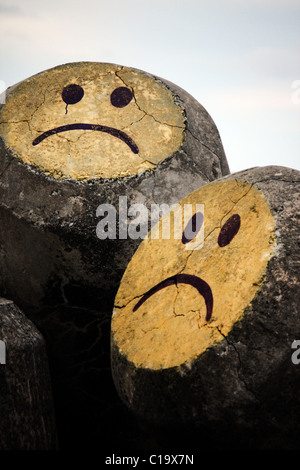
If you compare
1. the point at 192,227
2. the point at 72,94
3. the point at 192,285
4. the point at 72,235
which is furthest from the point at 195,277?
the point at 72,94

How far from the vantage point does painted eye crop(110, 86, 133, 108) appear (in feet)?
10.2

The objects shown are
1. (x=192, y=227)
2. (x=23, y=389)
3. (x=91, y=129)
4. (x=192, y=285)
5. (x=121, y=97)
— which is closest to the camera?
(x=192, y=285)

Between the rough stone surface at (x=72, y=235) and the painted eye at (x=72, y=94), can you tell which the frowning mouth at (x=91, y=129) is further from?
the painted eye at (x=72, y=94)

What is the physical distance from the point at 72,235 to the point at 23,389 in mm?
737

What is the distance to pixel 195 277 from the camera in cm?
220

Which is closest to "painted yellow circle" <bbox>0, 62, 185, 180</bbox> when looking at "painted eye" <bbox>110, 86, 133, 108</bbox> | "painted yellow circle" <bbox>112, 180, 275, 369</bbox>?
"painted eye" <bbox>110, 86, 133, 108</bbox>

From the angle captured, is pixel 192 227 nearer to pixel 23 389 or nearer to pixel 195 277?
pixel 195 277

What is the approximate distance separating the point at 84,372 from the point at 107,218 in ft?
2.51

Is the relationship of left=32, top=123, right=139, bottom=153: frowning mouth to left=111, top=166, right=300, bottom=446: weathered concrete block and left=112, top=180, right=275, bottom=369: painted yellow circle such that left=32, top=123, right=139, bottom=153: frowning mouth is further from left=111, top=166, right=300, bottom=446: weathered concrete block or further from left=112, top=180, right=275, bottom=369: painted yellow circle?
left=111, top=166, right=300, bottom=446: weathered concrete block

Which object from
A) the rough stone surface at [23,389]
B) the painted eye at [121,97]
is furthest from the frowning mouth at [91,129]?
the rough stone surface at [23,389]

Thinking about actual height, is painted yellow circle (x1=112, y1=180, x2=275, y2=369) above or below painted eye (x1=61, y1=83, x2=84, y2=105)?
below

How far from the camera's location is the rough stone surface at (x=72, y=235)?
277 cm

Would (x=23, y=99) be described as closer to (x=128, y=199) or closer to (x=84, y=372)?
(x=128, y=199)

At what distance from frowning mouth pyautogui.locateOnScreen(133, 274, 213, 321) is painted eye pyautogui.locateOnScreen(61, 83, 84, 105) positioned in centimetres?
125
